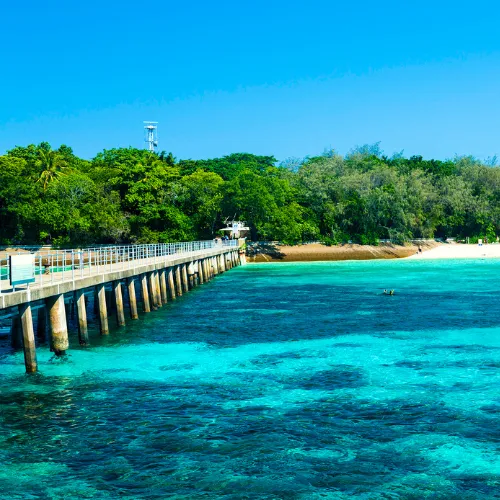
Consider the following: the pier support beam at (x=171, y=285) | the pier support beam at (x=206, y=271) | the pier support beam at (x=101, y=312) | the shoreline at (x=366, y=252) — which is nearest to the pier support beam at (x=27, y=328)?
the pier support beam at (x=101, y=312)

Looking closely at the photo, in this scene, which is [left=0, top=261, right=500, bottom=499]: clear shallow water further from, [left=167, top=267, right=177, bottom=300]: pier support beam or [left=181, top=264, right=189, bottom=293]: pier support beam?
[left=181, top=264, right=189, bottom=293]: pier support beam

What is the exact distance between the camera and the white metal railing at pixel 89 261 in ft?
79.9

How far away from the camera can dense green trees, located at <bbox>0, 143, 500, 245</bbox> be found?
3086 inches

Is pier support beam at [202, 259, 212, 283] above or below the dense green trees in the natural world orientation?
below

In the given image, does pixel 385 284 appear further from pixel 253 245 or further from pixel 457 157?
pixel 457 157

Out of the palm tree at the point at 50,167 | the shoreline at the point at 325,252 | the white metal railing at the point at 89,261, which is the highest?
the palm tree at the point at 50,167

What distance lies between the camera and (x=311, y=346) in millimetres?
25969

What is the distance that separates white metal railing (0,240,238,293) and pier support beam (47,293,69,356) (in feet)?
2.36

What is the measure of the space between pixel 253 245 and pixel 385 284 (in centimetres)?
3320

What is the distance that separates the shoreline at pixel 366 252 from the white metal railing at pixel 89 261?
6.75 meters

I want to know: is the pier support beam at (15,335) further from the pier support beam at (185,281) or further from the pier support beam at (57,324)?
the pier support beam at (185,281)

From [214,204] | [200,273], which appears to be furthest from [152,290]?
[214,204]

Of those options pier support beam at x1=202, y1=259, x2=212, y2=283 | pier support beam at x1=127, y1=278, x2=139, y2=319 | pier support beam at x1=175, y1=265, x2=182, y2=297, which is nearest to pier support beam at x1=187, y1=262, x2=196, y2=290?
pier support beam at x1=175, y1=265, x2=182, y2=297

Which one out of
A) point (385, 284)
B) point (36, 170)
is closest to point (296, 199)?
point (36, 170)
